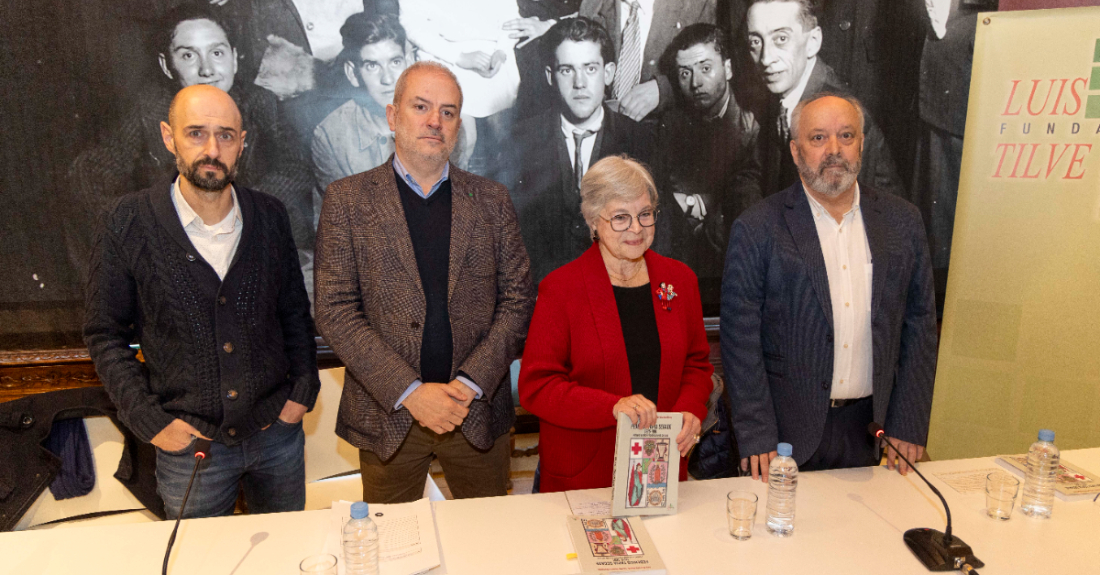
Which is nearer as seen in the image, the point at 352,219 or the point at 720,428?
the point at 352,219

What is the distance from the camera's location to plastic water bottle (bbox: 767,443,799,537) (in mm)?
1668

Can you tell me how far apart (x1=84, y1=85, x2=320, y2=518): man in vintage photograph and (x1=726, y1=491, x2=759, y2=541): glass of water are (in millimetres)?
1383

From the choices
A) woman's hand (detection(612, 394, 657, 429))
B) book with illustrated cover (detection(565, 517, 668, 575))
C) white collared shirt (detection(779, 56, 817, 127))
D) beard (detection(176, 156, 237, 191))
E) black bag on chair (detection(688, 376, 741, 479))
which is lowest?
black bag on chair (detection(688, 376, 741, 479))

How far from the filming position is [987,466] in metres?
2.07

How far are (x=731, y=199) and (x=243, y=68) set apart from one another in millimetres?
2435

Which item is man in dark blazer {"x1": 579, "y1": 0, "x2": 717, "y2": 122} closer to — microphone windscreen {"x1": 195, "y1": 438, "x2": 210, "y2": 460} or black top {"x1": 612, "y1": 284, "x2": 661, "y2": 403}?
black top {"x1": 612, "y1": 284, "x2": 661, "y2": 403}

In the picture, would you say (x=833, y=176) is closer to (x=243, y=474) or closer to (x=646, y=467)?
(x=646, y=467)

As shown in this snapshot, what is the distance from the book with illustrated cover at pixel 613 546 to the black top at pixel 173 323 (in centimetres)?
107

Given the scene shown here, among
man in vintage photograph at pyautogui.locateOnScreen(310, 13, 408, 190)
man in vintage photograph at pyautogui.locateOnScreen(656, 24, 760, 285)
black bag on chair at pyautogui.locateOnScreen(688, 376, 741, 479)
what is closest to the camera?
black bag on chair at pyautogui.locateOnScreen(688, 376, 741, 479)

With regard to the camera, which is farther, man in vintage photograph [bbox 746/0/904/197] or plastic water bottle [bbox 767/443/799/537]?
man in vintage photograph [bbox 746/0/904/197]

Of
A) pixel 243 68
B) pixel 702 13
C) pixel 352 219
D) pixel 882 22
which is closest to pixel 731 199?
pixel 702 13

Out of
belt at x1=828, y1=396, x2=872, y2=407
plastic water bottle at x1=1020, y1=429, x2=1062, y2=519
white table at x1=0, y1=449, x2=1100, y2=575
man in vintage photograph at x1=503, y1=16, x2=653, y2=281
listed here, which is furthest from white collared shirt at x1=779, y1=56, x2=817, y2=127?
white table at x1=0, y1=449, x2=1100, y2=575

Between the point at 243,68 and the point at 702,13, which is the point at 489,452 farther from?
the point at 702,13

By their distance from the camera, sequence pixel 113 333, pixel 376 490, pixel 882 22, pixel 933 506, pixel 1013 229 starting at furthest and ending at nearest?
pixel 882 22, pixel 1013 229, pixel 376 490, pixel 113 333, pixel 933 506
